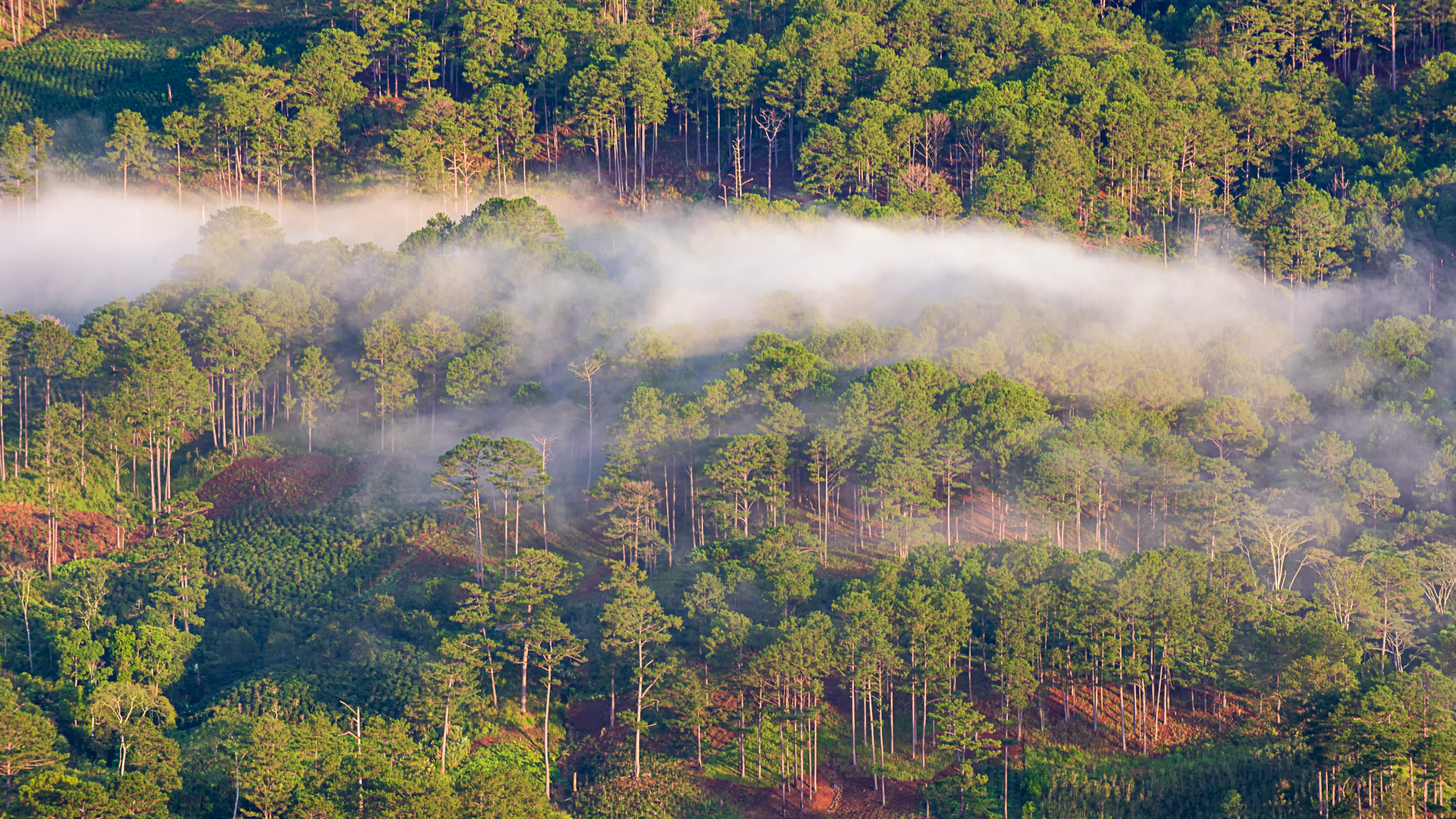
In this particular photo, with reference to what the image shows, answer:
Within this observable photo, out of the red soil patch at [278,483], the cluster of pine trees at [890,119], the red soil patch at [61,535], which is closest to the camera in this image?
the red soil patch at [61,535]

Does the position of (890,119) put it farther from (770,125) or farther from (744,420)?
(744,420)

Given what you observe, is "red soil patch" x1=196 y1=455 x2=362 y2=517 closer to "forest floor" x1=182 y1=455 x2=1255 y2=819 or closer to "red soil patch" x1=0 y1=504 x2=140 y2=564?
"forest floor" x1=182 y1=455 x2=1255 y2=819

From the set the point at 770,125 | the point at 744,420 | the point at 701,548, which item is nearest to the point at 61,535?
the point at 701,548

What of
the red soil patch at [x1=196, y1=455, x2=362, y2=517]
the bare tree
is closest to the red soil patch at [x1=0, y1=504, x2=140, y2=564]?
the red soil patch at [x1=196, y1=455, x2=362, y2=517]

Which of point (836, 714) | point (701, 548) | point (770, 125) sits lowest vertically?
point (836, 714)

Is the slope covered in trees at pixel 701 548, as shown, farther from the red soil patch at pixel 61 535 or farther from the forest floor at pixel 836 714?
the red soil patch at pixel 61 535

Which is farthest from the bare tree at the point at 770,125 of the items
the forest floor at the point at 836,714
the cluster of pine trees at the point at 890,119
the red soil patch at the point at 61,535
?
the red soil patch at the point at 61,535

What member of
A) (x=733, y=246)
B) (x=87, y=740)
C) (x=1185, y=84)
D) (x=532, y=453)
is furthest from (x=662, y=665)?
(x=1185, y=84)
